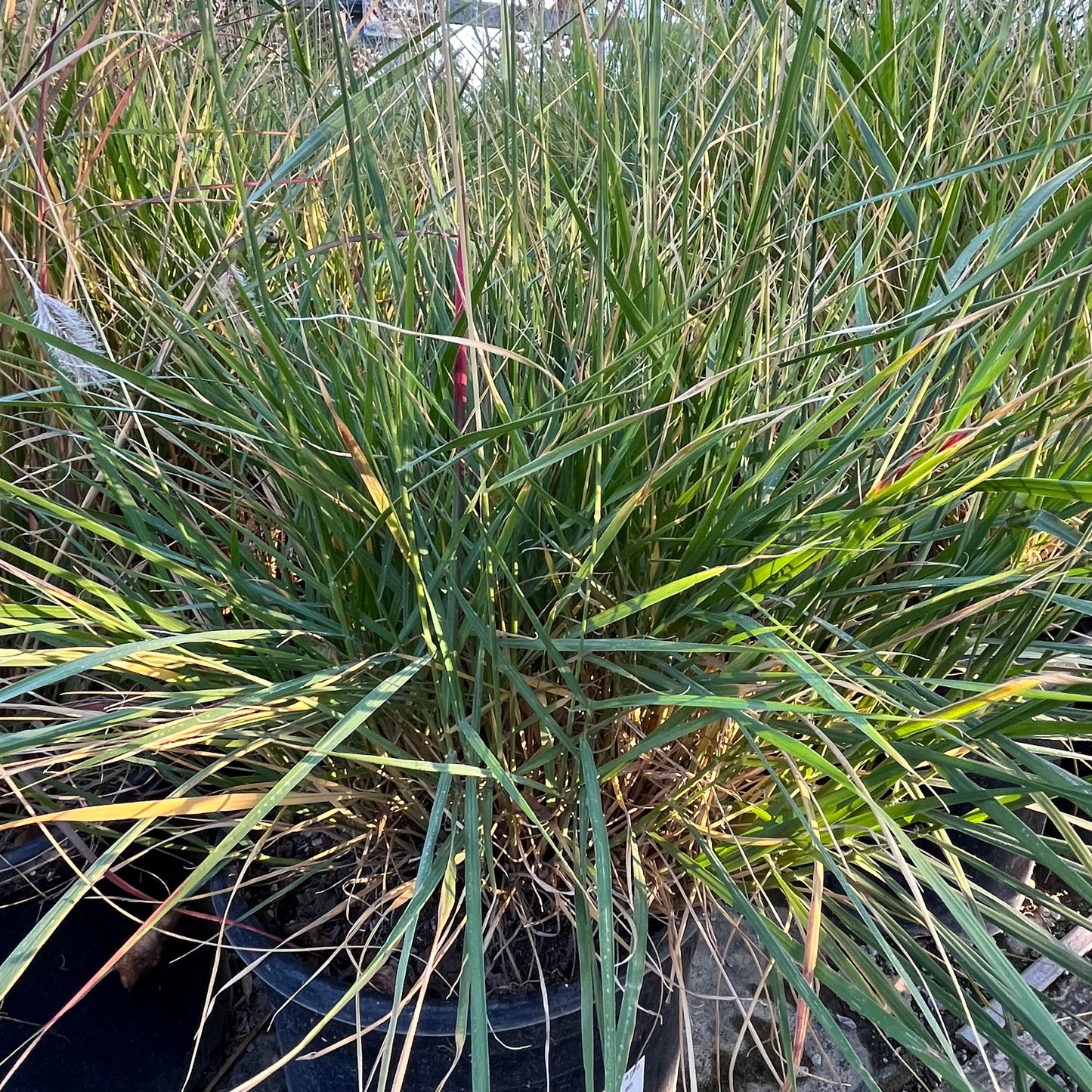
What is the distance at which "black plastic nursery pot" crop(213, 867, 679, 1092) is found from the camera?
556 millimetres

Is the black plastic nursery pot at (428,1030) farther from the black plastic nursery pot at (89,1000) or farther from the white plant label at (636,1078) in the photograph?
the black plastic nursery pot at (89,1000)

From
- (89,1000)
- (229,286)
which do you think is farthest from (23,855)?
(229,286)

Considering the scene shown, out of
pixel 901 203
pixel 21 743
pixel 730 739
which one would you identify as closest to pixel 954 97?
pixel 901 203

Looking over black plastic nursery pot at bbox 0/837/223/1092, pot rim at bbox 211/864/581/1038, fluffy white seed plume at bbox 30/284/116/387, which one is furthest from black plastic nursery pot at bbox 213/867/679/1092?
fluffy white seed plume at bbox 30/284/116/387

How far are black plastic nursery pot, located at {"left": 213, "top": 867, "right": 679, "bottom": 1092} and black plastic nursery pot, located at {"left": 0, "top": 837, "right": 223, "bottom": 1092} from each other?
11 cm

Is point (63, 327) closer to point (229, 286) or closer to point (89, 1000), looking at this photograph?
point (229, 286)

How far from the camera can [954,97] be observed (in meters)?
1.02

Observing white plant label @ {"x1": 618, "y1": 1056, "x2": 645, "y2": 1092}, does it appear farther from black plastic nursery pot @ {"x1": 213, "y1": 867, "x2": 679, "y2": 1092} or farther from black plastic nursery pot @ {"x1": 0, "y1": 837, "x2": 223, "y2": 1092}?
black plastic nursery pot @ {"x1": 0, "y1": 837, "x2": 223, "y2": 1092}

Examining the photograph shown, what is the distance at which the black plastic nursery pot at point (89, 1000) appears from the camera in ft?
2.34

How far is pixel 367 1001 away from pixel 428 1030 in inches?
1.7

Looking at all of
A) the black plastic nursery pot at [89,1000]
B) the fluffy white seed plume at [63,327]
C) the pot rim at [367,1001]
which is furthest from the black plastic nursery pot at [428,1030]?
the fluffy white seed plume at [63,327]

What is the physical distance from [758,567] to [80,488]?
60 cm

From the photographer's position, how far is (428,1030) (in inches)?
21.5

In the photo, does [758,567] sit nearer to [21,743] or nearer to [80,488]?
[21,743]
